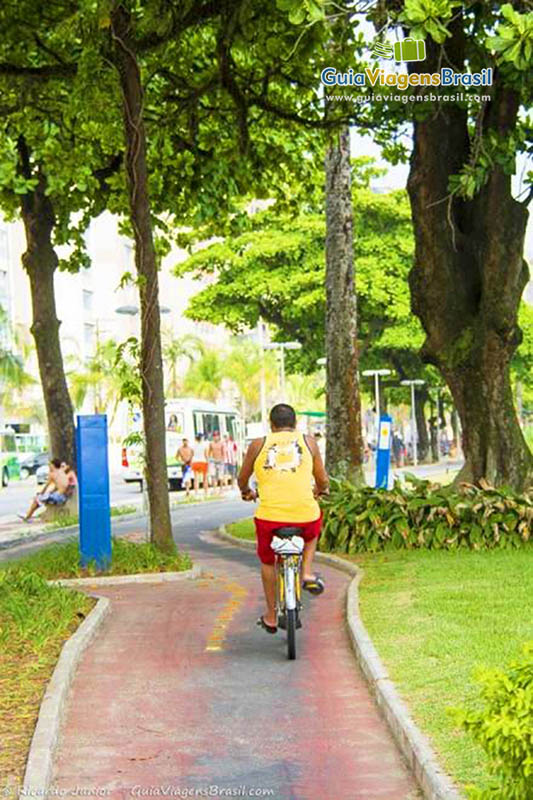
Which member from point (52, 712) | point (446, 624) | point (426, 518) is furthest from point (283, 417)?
point (426, 518)

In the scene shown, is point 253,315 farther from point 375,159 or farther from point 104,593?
point 104,593

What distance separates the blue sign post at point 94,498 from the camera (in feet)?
48.2

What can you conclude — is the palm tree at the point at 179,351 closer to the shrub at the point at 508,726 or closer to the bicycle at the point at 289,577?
the bicycle at the point at 289,577

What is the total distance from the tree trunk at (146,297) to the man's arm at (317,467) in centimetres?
532

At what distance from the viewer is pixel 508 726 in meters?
4.16

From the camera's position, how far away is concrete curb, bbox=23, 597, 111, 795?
20.1 feet

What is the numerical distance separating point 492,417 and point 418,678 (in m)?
9.16

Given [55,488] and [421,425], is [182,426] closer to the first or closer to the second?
[421,425]

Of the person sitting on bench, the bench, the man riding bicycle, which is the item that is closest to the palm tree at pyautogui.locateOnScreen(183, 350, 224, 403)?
→ the bench

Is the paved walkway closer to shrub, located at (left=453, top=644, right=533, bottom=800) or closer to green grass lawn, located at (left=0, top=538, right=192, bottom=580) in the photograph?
shrub, located at (left=453, top=644, right=533, bottom=800)

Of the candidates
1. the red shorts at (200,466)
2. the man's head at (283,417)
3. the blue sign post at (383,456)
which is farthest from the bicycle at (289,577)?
the red shorts at (200,466)

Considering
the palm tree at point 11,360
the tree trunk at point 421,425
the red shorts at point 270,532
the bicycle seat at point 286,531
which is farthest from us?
the tree trunk at point 421,425

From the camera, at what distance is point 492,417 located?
16.7 m

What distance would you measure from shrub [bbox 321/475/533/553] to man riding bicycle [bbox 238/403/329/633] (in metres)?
5.75
